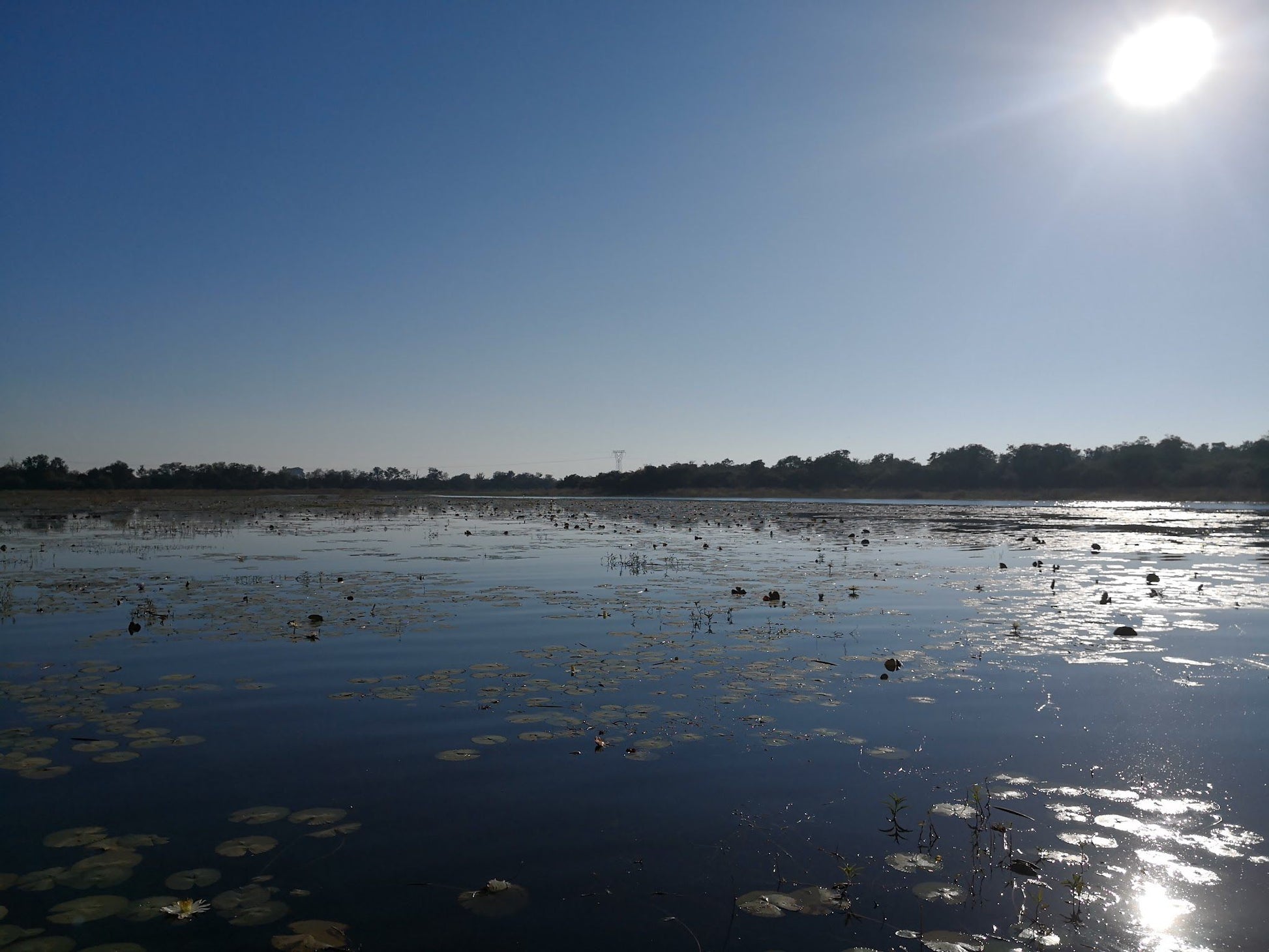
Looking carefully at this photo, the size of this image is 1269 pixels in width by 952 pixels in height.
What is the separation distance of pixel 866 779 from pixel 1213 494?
331ft

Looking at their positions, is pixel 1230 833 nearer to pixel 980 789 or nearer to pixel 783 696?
pixel 980 789

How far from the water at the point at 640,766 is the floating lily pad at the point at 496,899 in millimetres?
16

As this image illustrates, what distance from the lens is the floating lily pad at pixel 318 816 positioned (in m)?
5.16

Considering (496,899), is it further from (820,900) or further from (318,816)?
(820,900)

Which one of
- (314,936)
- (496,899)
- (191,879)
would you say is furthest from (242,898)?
(496,899)

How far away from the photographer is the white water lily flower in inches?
159

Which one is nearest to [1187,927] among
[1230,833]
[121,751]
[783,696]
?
[1230,833]

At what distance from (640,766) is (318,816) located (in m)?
2.37

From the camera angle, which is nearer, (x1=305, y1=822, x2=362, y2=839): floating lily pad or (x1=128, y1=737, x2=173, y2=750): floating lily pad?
(x1=305, y1=822, x2=362, y2=839): floating lily pad

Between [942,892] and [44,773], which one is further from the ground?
[44,773]

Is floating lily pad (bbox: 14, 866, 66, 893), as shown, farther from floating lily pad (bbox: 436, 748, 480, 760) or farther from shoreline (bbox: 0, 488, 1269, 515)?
shoreline (bbox: 0, 488, 1269, 515)

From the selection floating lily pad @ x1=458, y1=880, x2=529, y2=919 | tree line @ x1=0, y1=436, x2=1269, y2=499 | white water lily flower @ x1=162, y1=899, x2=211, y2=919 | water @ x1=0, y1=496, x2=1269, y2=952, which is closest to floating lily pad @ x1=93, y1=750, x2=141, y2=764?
water @ x1=0, y1=496, x2=1269, y2=952

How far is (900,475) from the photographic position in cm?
11062

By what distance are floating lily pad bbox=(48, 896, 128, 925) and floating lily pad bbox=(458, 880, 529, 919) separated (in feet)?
5.77
